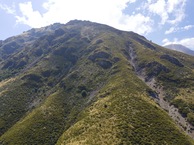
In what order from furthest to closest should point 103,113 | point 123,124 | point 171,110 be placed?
1. point 171,110
2. point 103,113
3. point 123,124

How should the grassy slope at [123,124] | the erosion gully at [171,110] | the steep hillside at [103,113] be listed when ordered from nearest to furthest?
the grassy slope at [123,124]
the steep hillside at [103,113]
the erosion gully at [171,110]

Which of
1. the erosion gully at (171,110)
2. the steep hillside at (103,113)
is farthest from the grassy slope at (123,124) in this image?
the erosion gully at (171,110)

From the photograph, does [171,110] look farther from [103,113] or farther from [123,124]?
[123,124]

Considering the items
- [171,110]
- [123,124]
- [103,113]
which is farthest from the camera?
[171,110]

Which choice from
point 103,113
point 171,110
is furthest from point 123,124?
point 171,110

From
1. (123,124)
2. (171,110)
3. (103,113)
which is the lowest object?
(171,110)

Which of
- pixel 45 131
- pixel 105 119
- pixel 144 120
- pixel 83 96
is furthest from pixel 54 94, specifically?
pixel 144 120

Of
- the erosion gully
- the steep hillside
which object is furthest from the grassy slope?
the erosion gully

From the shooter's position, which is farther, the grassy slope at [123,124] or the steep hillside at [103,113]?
the steep hillside at [103,113]

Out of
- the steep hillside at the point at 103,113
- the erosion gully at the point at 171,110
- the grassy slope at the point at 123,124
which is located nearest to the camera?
the grassy slope at the point at 123,124

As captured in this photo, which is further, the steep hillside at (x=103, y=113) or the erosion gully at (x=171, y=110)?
the erosion gully at (x=171, y=110)

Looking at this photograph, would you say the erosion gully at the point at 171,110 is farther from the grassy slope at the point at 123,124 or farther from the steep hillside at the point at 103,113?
the grassy slope at the point at 123,124

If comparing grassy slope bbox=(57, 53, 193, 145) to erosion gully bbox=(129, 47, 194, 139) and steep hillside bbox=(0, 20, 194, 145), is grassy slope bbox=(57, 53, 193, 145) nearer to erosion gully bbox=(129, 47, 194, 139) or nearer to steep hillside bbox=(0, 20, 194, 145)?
steep hillside bbox=(0, 20, 194, 145)

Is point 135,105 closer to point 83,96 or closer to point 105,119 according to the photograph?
point 105,119
